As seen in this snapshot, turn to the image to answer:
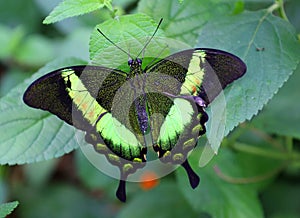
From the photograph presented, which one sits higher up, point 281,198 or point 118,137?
point 118,137

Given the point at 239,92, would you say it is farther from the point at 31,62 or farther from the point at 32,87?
the point at 31,62

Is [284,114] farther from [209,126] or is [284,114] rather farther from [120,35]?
[120,35]

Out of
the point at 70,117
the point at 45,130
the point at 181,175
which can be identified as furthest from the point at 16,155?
the point at 181,175

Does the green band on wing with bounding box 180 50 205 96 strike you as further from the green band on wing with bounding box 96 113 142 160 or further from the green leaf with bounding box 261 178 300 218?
the green leaf with bounding box 261 178 300 218

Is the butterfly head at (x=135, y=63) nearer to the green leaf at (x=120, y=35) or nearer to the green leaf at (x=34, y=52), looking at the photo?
the green leaf at (x=120, y=35)

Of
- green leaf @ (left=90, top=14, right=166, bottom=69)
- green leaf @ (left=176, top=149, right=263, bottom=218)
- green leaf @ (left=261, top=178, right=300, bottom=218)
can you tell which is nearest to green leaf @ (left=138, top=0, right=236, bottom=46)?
green leaf @ (left=90, top=14, right=166, bottom=69)

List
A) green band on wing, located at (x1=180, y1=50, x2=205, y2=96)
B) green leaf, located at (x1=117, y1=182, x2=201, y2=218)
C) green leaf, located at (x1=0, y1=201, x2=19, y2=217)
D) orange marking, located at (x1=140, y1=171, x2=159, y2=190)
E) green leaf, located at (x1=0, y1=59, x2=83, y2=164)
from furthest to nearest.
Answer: green leaf, located at (x1=117, y1=182, x2=201, y2=218), orange marking, located at (x1=140, y1=171, x2=159, y2=190), green leaf, located at (x1=0, y1=59, x2=83, y2=164), green band on wing, located at (x1=180, y1=50, x2=205, y2=96), green leaf, located at (x1=0, y1=201, x2=19, y2=217)

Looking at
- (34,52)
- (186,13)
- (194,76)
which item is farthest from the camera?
(34,52)

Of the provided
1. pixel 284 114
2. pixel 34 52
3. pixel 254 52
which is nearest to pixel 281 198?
pixel 284 114
